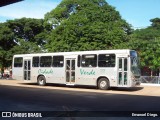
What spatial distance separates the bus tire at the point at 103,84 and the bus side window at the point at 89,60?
120 centimetres

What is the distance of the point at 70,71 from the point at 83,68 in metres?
1.28

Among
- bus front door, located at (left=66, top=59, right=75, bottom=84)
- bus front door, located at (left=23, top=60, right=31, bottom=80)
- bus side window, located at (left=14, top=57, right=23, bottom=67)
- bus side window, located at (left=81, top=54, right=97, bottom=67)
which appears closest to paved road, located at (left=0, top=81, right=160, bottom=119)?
bus side window, located at (left=81, top=54, right=97, bottom=67)

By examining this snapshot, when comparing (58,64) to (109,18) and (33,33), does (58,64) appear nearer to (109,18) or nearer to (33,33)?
(109,18)

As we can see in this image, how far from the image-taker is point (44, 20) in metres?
45.7

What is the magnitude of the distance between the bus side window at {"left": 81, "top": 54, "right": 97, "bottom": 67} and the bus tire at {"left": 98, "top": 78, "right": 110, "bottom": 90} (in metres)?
1.20

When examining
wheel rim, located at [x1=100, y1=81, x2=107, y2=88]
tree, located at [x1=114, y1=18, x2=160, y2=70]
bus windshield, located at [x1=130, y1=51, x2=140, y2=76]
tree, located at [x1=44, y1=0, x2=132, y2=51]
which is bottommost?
wheel rim, located at [x1=100, y1=81, x2=107, y2=88]

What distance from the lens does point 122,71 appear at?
20.6m

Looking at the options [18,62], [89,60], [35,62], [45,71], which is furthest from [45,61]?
[89,60]

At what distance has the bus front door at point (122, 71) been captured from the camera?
67.3 ft

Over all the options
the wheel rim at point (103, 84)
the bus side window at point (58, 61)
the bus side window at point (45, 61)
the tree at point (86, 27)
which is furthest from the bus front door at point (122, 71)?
the tree at point (86, 27)

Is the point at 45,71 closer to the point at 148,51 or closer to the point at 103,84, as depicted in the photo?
the point at 103,84

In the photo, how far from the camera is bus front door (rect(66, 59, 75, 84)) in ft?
76.8

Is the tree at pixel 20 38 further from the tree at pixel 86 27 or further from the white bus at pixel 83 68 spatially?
the white bus at pixel 83 68

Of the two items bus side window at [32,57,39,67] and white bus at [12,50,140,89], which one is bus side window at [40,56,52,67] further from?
bus side window at [32,57,39,67]
